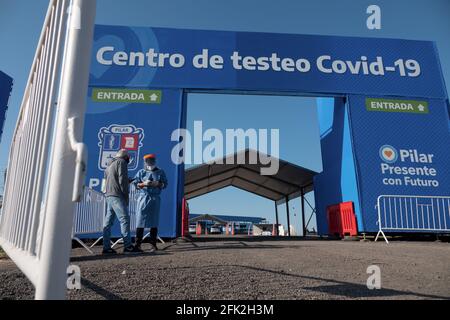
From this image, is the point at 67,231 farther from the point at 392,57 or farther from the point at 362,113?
the point at 392,57

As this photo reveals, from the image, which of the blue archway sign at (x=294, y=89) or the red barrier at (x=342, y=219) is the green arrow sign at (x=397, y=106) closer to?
the blue archway sign at (x=294, y=89)

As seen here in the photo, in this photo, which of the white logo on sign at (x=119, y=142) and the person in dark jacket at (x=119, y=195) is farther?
the white logo on sign at (x=119, y=142)

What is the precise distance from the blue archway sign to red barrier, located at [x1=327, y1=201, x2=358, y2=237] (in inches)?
8.9

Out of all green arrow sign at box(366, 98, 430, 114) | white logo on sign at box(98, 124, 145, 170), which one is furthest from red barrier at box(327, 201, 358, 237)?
white logo on sign at box(98, 124, 145, 170)

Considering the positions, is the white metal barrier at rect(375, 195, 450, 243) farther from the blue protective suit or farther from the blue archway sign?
the blue protective suit

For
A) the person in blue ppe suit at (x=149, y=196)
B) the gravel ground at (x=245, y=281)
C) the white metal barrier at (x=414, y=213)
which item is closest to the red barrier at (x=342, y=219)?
the white metal barrier at (x=414, y=213)

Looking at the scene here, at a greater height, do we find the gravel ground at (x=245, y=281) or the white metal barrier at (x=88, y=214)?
the white metal barrier at (x=88, y=214)

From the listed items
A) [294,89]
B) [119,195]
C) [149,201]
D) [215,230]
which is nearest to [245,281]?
[119,195]

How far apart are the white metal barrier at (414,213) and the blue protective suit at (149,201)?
562 centimetres

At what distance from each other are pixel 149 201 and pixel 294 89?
19.3 feet

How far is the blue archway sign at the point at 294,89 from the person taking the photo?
8539 mm

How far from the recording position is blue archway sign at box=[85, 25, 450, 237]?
854 centimetres
